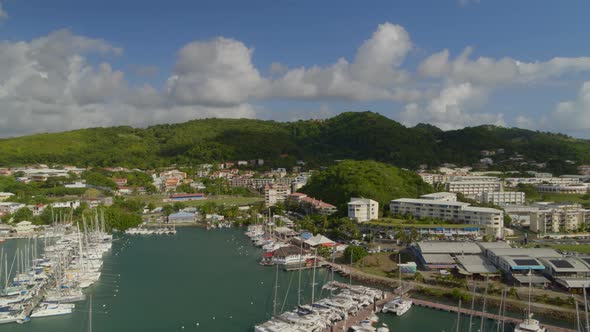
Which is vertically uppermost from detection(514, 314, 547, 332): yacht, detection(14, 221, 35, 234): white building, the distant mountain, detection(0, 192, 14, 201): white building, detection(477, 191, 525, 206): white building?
the distant mountain

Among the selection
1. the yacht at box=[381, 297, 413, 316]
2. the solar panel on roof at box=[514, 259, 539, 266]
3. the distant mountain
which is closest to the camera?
the yacht at box=[381, 297, 413, 316]

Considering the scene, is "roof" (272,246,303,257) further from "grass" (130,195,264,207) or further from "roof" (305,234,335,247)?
"grass" (130,195,264,207)

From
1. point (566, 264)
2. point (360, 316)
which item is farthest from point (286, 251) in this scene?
point (566, 264)

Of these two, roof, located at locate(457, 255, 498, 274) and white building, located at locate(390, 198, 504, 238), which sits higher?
white building, located at locate(390, 198, 504, 238)

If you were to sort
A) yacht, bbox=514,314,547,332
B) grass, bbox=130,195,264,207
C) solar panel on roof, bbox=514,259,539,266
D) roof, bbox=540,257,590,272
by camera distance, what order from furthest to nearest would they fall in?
grass, bbox=130,195,264,207 → solar panel on roof, bbox=514,259,539,266 → roof, bbox=540,257,590,272 → yacht, bbox=514,314,547,332

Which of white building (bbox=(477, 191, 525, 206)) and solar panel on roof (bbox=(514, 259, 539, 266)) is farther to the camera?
white building (bbox=(477, 191, 525, 206))

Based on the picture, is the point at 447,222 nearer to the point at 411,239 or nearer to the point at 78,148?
the point at 411,239

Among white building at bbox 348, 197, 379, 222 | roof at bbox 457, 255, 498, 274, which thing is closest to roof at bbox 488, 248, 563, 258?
roof at bbox 457, 255, 498, 274

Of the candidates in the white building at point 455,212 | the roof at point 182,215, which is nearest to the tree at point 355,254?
the white building at point 455,212

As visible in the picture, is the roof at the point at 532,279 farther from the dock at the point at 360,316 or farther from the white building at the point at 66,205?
the white building at the point at 66,205
